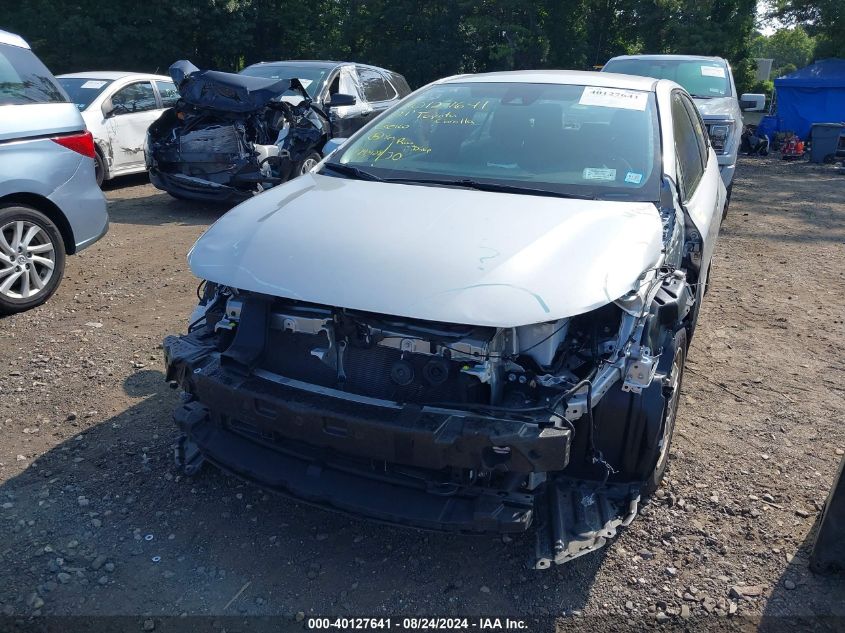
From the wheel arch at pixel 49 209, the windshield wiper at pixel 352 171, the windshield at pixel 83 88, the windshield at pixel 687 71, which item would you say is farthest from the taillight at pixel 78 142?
the windshield at pixel 687 71

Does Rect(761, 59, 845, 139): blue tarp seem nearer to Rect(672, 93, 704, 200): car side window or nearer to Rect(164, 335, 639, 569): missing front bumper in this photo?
Rect(672, 93, 704, 200): car side window

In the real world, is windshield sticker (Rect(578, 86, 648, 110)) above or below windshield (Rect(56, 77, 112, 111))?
above

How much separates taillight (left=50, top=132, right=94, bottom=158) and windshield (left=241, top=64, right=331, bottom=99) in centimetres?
440

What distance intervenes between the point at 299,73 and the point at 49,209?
5461mm

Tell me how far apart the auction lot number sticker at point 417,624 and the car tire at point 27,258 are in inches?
151

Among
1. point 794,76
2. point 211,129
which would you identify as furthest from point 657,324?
point 794,76

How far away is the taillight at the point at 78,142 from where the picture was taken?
533 cm

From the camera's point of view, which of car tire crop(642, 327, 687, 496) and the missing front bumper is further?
car tire crop(642, 327, 687, 496)

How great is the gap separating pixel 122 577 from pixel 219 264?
1307mm

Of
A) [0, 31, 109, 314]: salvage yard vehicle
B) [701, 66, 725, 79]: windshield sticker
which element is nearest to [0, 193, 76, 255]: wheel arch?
[0, 31, 109, 314]: salvage yard vehicle

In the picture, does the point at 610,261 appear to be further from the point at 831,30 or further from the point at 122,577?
the point at 831,30

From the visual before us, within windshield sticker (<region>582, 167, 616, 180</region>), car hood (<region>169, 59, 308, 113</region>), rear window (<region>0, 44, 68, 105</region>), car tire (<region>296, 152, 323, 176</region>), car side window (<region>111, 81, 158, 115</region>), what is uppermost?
rear window (<region>0, 44, 68, 105</region>)

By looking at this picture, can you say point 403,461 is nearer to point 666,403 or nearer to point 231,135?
point 666,403

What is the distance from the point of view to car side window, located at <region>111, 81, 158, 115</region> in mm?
9625
